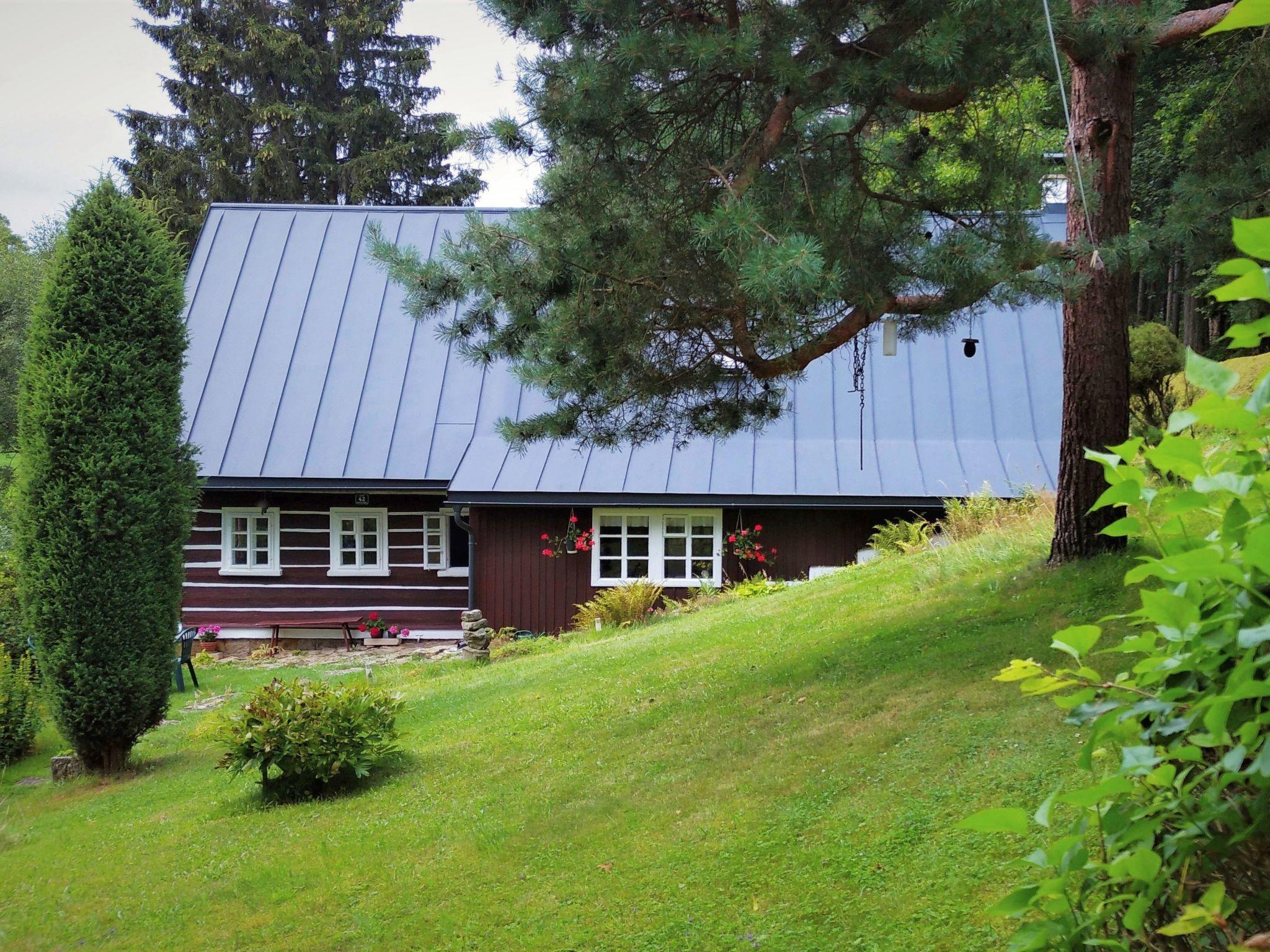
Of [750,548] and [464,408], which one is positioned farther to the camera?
[464,408]

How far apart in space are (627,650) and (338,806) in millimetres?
3664

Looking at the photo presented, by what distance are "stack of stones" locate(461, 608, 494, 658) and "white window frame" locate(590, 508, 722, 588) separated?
2.15 m

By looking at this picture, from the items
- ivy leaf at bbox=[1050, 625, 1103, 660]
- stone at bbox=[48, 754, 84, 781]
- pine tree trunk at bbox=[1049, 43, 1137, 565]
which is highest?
pine tree trunk at bbox=[1049, 43, 1137, 565]

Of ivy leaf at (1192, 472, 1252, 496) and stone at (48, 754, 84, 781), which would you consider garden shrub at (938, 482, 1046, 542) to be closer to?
stone at (48, 754, 84, 781)

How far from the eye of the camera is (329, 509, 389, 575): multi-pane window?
1509 centimetres

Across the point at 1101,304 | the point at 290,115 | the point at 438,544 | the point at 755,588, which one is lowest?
the point at 755,588

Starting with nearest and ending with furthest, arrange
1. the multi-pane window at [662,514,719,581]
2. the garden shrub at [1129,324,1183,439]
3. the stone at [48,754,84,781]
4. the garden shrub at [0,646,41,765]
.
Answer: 1. the stone at [48,754,84,781]
2. the garden shrub at [0,646,41,765]
3. the garden shrub at [1129,324,1183,439]
4. the multi-pane window at [662,514,719,581]

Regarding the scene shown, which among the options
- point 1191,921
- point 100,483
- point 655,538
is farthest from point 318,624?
point 1191,921

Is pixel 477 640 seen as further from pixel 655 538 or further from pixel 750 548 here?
pixel 750 548

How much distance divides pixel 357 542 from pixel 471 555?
7.14ft

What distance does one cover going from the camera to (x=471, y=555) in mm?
14195

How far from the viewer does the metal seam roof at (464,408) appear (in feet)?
45.7

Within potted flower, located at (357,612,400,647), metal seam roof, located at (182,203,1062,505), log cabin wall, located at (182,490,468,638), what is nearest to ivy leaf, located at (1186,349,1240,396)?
metal seam roof, located at (182,203,1062,505)

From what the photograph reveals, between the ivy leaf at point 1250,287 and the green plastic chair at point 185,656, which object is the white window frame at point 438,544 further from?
the ivy leaf at point 1250,287
